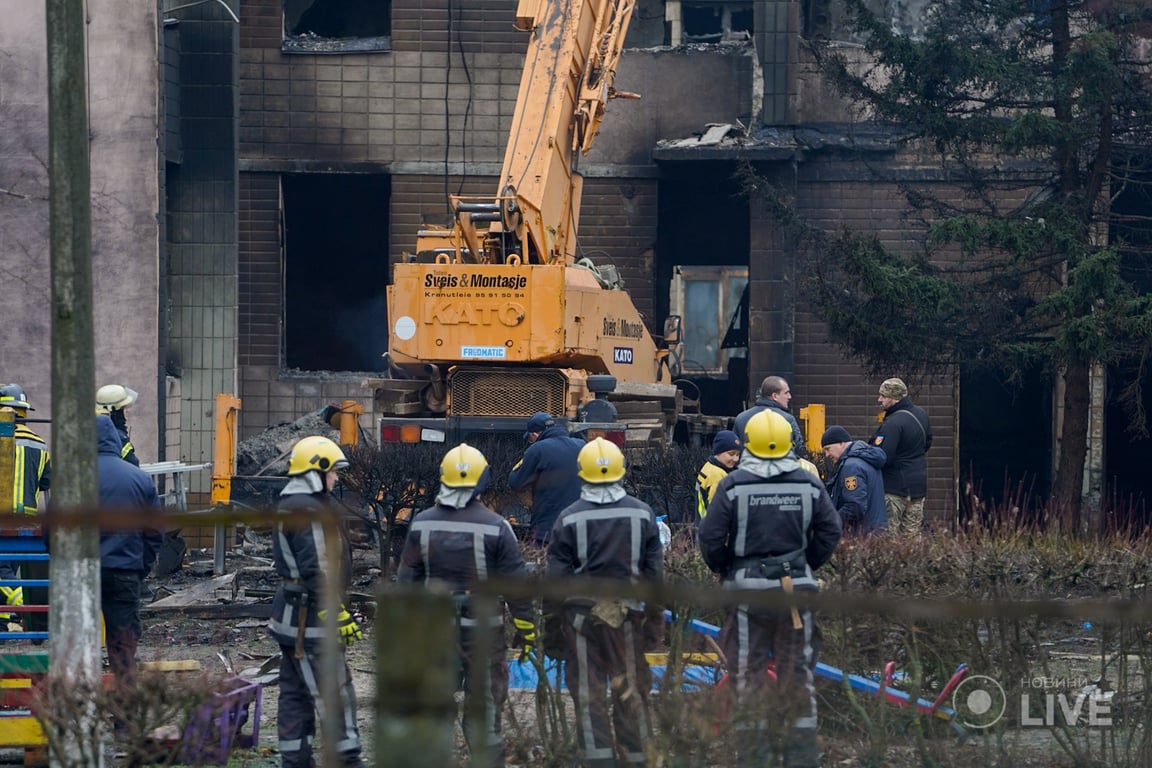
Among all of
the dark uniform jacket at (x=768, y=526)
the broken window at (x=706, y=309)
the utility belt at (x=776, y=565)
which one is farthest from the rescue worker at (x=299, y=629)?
the broken window at (x=706, y=309)

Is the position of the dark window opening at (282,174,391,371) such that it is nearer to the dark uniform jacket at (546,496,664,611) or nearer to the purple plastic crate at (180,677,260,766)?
the purple plastic crate at (180,677,260,766)

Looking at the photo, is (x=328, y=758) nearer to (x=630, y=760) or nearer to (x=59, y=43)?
(x=630, y=760)

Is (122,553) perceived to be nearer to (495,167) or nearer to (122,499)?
(122,499)

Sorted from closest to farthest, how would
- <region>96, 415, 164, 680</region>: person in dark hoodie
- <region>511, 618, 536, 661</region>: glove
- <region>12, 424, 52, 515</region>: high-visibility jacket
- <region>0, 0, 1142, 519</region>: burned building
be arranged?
<region>511, 618, 536, 661</region>: glove
<region>96, 415, 164, 680</region>: person in dark hoodie
<region>12, 424, 52, 515</region>: high-visibility jacket
<region>0, 0, 1142, 519</region>: burned building

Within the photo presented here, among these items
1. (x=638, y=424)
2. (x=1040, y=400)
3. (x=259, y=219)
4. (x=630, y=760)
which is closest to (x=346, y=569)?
(x=630, y=760)

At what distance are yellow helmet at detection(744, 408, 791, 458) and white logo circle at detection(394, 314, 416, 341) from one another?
25.2 feet

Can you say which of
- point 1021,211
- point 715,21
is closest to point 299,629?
point 1021,211

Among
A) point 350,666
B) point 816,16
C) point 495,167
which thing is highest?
point 816,16

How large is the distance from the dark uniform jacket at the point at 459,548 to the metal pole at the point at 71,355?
1411 mm

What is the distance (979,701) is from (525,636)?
1.63m

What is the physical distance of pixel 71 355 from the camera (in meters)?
6.96

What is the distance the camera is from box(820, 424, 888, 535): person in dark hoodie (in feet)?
34.7

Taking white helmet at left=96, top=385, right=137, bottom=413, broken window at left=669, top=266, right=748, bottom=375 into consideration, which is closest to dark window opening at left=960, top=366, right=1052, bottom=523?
broken window at left=669, top=266, right=748, bottom=375

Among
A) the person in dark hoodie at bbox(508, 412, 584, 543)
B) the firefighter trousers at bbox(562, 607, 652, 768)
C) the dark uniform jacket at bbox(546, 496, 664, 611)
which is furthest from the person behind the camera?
the person in dark hoodie at bbox(508, 412, 584, 543)
